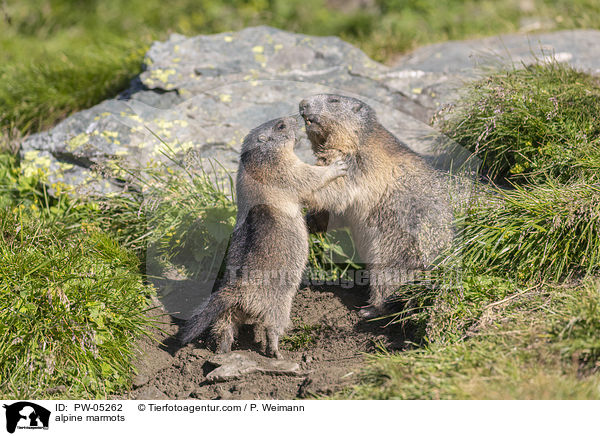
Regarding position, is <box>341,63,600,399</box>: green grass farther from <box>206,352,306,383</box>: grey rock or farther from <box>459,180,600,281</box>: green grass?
<box>206,352,306,383</box>: grey rock

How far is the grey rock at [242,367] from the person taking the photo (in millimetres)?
4824

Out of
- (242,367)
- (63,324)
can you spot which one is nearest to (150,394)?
(242,367)

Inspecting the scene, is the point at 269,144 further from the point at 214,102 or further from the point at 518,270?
the point at 214,102

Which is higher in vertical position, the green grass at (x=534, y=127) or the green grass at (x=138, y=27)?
the green grass at (x=138, y=27)

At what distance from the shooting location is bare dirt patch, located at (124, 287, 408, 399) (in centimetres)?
464

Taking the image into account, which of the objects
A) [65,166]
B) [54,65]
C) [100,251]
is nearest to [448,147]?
[100,251]

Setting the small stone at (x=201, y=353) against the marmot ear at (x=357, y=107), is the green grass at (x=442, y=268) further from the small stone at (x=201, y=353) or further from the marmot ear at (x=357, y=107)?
the marmot ear at (x=357, y=107)

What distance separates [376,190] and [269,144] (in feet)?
3.67

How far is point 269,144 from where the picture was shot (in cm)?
539

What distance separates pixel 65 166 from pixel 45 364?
10.7ft

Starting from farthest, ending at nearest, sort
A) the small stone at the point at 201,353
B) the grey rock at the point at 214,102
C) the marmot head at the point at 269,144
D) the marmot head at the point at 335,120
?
the grey rock at the point at 214,102
the marmot head at the point at 335,120
the marmot head at the point at 269,144
the small stone at the point at 201,353
